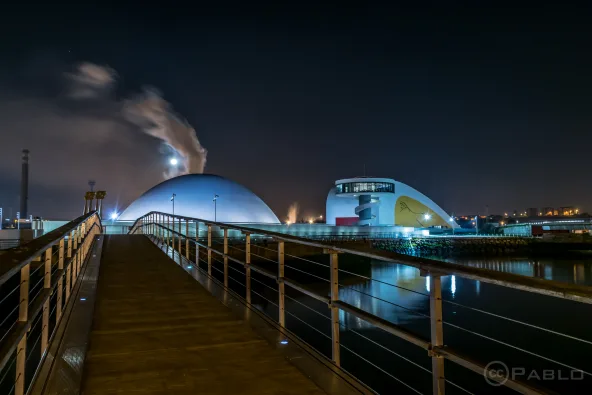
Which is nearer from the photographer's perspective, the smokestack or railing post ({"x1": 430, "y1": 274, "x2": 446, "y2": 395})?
railing post ({"x1": 430, "y1": 274, "x2": 446, "y2": 395})

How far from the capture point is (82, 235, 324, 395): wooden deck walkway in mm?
3686

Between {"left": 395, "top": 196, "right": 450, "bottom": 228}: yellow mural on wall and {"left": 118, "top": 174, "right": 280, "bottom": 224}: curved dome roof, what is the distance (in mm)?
39685

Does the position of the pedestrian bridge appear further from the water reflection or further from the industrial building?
the industrial building

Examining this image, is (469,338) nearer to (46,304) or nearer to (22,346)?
(46,304)

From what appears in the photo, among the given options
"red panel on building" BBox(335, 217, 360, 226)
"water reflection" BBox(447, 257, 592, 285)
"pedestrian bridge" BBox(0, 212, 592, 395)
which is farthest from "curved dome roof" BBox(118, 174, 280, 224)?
"pedestrian bridge" BBox(0, 212, 592, 395)

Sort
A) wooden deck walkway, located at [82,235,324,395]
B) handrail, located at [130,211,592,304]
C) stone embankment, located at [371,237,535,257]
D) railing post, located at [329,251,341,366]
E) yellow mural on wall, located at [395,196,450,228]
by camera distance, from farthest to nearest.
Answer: yellow mural on wall, located at [395,196,450,228]
stone embankment, located at [371,237,535,257]
railing post, located at [329,251,341,366]
wooden deck walkway, located at [82,235,324,395]
handrail, located at [130,211,592,304]

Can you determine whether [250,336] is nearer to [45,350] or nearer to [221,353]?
[221,353]

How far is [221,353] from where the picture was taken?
14.9 ft

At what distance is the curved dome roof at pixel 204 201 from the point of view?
54.2m

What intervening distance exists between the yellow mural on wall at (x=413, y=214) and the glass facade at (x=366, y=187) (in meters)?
8.48

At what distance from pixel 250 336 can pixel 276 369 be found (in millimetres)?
1075

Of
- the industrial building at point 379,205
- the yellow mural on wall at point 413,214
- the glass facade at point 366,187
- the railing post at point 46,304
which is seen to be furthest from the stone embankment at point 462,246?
the railing post at point 46,304

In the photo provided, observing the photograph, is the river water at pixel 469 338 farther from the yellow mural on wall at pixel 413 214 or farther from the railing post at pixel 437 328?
the yellow mural on wall at pixel 413 214

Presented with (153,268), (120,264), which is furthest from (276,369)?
(120,264)
